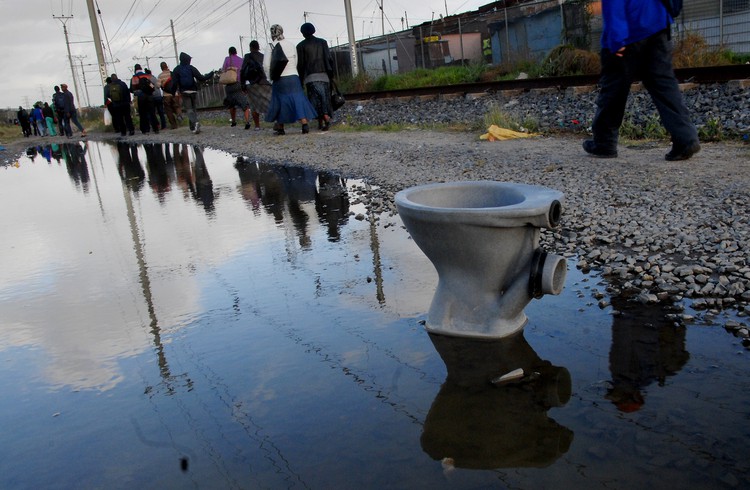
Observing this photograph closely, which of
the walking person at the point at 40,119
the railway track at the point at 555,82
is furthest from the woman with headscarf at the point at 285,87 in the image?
the walking person at the point at 40,119

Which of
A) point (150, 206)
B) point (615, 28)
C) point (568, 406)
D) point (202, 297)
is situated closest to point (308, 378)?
point (568, 406)

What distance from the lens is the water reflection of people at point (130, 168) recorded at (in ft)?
31.9

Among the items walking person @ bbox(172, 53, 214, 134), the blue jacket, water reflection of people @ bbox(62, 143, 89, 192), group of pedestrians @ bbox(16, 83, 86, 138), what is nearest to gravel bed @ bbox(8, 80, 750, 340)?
the blue jacket

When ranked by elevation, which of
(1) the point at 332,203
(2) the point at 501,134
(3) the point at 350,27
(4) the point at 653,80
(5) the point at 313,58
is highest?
(3) the point at 350,27

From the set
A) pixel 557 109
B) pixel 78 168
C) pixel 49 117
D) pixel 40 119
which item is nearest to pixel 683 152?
pixel 557 109

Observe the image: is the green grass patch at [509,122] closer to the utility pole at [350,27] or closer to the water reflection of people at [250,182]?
the water reflection of people at [250,182]

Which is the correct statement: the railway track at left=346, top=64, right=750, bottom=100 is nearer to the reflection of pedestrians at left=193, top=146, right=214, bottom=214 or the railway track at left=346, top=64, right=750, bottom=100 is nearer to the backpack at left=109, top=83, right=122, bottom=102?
the reflection of pedestrians at left=193, top=146, right=214, bottom=214

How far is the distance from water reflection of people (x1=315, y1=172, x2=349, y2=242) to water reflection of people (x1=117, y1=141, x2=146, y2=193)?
2871 millimetres

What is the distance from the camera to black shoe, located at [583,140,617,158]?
7.02 meters

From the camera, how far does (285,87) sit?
13.5 meters

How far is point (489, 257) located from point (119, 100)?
64.8ft

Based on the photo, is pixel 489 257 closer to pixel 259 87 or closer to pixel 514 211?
pixel 514 211

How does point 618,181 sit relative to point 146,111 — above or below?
below

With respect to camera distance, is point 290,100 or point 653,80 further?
point 290,100
